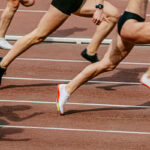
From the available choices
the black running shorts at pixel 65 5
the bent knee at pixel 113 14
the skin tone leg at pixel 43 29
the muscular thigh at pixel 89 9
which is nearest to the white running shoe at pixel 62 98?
the skin tone leg at pixel 43 29

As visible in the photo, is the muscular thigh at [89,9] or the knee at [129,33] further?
the muscular thigh at [89,9]

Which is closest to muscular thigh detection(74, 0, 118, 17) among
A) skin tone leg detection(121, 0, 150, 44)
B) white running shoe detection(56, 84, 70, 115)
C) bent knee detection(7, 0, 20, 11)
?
white running shoe detection(56, 84, 70, 115)

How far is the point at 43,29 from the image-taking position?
6832mm

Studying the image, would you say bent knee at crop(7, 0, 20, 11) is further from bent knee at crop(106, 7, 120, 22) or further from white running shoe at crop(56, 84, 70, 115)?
white running shoe at crop(56, 84, 70, 115)

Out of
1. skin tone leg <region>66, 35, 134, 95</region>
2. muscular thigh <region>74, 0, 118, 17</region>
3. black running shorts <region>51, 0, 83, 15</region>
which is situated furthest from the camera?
muscular thigh <region>74, 0, 118, 17</region>

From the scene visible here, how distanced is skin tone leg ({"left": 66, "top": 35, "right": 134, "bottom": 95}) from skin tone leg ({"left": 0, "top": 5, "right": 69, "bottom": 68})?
2.27 ft

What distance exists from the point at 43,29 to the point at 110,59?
91cm

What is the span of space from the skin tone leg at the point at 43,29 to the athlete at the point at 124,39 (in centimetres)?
68

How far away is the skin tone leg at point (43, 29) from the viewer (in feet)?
→ 22.1

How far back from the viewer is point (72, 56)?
9227 millimetres

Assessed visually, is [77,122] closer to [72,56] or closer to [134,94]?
[134,94]

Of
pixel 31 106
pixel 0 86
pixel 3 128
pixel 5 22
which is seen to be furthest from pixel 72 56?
pixel 3 128

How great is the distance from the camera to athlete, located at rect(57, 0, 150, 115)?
19.4ft

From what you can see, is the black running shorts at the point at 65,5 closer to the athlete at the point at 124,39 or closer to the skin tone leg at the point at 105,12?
the skin tone leg at the point at 105,12
